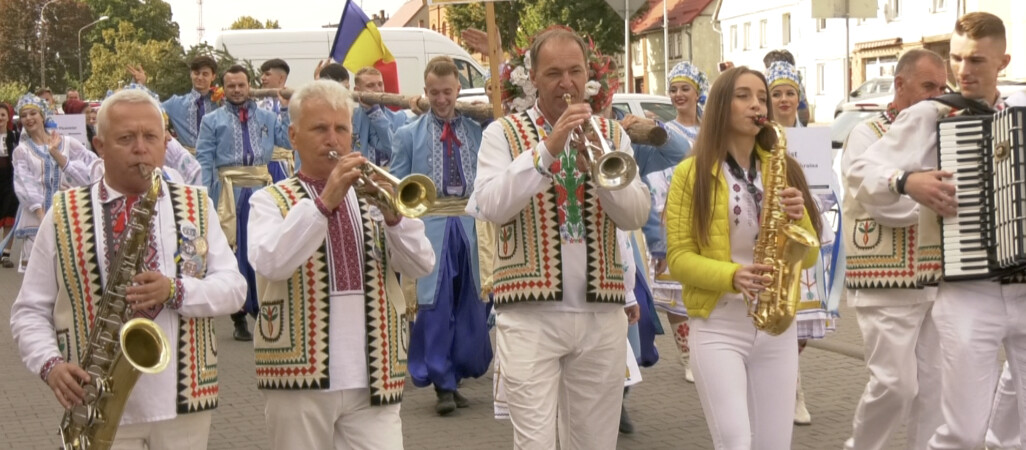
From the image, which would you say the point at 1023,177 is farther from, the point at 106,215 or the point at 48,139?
the point at 48,139

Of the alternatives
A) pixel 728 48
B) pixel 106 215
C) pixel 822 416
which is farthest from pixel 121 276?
pixel 728 48

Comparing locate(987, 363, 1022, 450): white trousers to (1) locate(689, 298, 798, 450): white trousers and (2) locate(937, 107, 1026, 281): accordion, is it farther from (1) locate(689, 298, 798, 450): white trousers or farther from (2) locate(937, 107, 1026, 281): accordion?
(1) locate(689, 298, 798, 450): white trousers

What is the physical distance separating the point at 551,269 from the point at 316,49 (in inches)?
814

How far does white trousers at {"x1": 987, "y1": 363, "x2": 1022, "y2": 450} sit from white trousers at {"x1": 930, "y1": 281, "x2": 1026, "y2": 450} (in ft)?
4.98

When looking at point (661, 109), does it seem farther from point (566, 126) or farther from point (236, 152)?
point (566, 126)

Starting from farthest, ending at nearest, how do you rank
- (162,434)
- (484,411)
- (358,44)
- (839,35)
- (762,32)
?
(762,32)
(839,35)
(358,44)
(484,411)
(162,434)

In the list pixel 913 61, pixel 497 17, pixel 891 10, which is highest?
pixel 497 17

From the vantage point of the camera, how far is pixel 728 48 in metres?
70.0

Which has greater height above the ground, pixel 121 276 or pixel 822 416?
pixel 121 276

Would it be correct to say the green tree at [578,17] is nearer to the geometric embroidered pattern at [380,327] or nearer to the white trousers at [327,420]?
the geometric embroidered pattern at [380,327]

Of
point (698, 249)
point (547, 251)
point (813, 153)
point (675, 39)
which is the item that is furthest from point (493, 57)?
point (675, 39)

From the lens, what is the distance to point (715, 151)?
5.54m

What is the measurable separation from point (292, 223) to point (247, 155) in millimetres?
7304

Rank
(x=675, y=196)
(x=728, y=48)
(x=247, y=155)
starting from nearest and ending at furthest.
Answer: (x=675, y=196), (x=247, y=155), (x=728, y=48)
